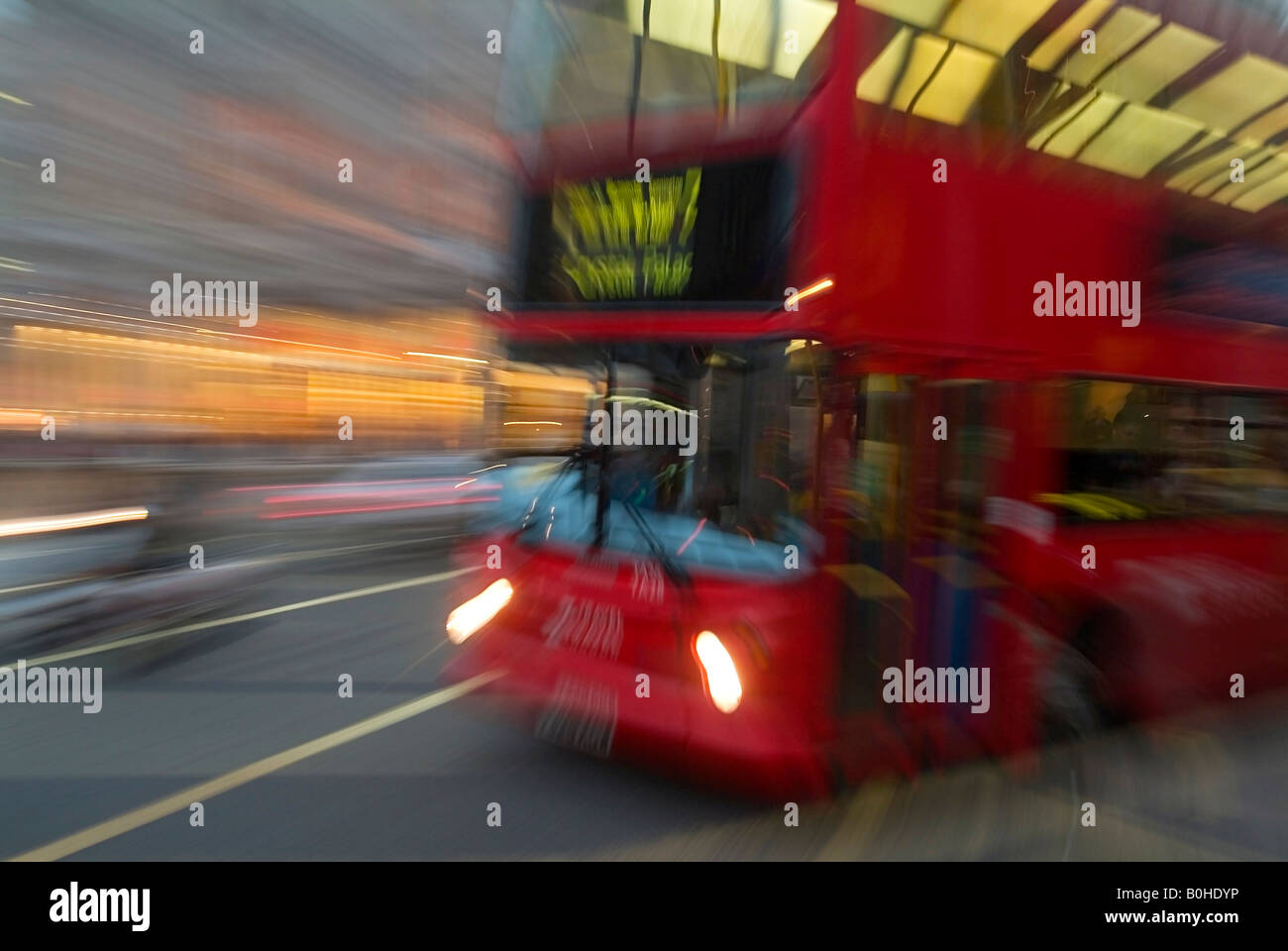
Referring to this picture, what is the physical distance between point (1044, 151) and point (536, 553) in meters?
3.01

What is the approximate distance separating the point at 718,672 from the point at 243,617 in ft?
17.9

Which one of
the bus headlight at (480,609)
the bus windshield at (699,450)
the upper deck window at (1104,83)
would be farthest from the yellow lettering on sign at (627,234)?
the bus headlight at (480,609)

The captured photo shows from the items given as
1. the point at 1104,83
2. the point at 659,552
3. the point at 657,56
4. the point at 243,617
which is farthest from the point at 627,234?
the point at 243,617

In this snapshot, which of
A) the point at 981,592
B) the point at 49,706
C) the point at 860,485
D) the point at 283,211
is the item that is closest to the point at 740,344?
the point at 860,485

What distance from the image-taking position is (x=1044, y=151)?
485 cm

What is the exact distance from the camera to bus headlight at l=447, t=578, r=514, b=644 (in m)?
5.05

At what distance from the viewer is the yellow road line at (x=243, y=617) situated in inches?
282

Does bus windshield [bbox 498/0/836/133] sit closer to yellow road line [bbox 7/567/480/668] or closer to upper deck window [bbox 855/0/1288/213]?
upper deck window [bbox 855/0/1288/213]

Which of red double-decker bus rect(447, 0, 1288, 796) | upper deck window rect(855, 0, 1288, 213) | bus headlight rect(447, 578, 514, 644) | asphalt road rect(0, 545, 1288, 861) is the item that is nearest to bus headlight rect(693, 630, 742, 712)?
red double-decker bus rect(447, 0, 1288, 796)

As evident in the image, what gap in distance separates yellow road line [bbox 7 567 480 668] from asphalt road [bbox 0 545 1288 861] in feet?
2.03

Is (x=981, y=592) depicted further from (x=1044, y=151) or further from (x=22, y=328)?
(x=22, y=328)

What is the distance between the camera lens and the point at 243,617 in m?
8.43

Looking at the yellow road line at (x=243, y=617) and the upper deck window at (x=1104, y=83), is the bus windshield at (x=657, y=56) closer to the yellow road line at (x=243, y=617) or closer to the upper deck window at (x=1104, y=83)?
the upper deck window at (x=1104, y=83)

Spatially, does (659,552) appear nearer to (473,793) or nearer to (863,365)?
(863,365)
